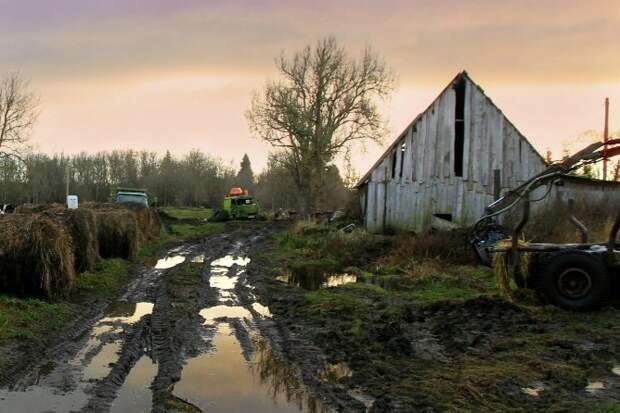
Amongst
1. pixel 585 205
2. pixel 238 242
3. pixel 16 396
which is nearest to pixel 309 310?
pixel 16 396

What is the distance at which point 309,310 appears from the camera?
412 inches

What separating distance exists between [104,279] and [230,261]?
251 inches

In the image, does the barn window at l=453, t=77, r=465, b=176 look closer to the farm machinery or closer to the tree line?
the farm machinery

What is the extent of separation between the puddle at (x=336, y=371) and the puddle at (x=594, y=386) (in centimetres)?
257

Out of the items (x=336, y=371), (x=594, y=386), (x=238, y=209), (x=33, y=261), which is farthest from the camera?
(x=238, y=209)

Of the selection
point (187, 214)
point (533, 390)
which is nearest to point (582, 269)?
point (533, 390)

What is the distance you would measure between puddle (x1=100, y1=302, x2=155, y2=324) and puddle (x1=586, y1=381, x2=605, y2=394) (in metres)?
6.85

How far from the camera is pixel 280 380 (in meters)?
6.54

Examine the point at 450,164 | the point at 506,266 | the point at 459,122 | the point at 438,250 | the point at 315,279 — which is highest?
the point at 459,122

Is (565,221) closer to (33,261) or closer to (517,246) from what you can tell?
(517,246)

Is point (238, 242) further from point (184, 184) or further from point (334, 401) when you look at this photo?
point (184, 184)

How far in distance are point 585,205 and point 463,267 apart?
7756 mm

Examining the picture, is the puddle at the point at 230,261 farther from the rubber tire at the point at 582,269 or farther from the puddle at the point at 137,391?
the puddle at the point at 137,391

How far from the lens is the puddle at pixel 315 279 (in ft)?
45.8
